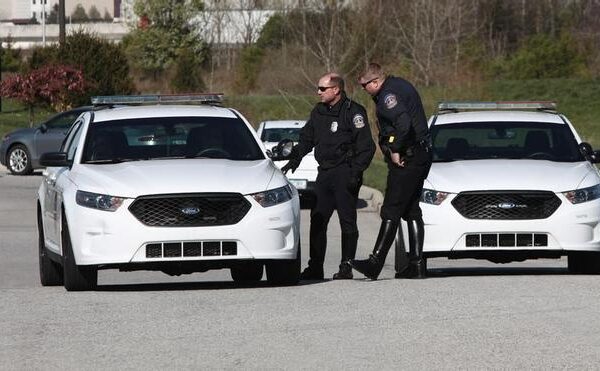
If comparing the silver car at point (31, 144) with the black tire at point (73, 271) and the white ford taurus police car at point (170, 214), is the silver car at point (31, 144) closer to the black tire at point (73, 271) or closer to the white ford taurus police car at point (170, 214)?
the white ford taurus police car at point (170, 214)

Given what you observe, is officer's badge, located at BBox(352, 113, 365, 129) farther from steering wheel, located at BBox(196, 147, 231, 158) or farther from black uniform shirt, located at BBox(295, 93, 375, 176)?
steering wheel, located at BBox(196, 147, 231, 158)

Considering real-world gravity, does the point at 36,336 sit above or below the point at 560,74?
above

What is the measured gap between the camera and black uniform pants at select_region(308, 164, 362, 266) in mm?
13977

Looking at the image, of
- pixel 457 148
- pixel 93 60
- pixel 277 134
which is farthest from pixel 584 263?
pixel 93 60

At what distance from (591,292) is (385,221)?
7.14ft

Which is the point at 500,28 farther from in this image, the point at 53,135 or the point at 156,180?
the point at 156,180

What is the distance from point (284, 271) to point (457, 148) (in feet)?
10.6

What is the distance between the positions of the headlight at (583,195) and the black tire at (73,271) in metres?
4.27

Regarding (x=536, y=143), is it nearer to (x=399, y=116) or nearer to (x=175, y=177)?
(x=399, y=116)

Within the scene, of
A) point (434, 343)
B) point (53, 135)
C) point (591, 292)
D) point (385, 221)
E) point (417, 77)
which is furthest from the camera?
point (417, 77)

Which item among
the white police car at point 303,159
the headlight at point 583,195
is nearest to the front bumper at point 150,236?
the headlight at point 583,195

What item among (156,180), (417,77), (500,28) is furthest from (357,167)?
(500,28)

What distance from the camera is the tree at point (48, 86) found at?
51.0m

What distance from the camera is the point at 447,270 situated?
56.9ft
